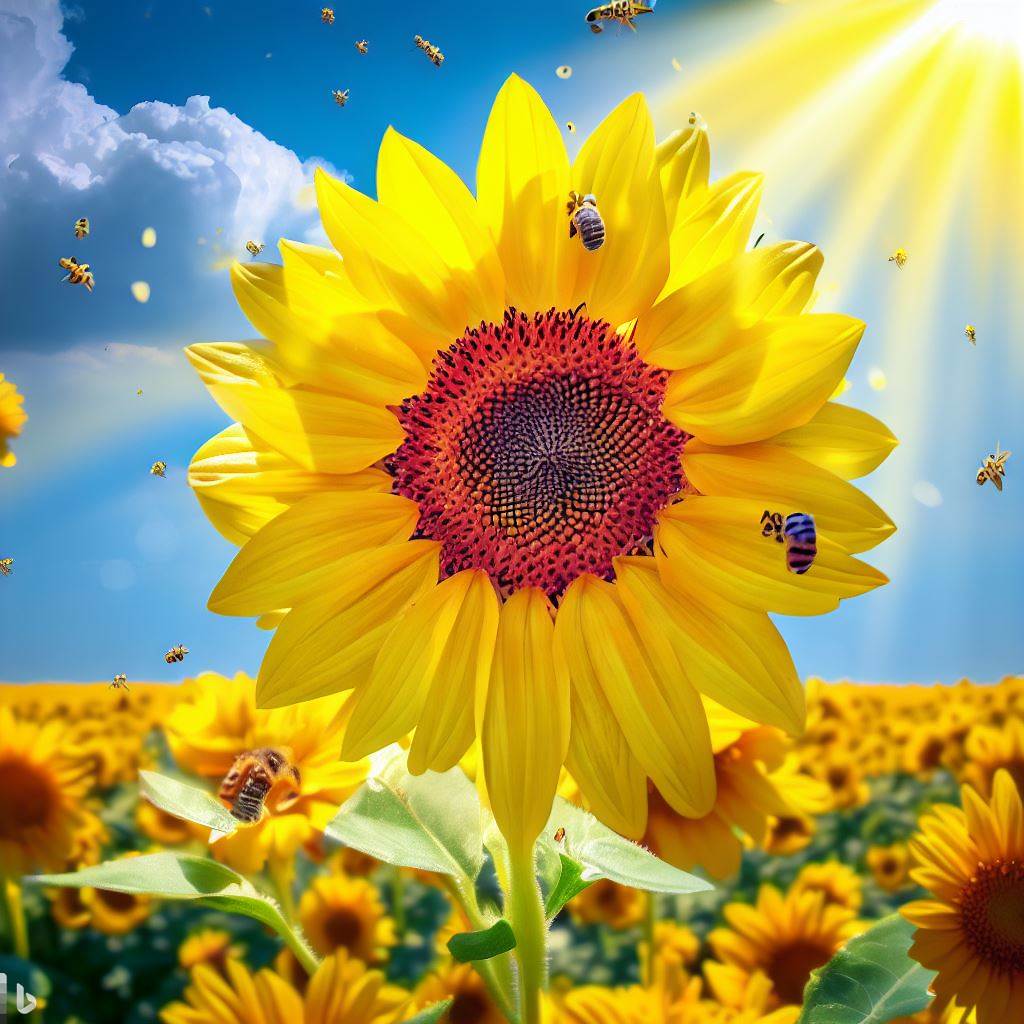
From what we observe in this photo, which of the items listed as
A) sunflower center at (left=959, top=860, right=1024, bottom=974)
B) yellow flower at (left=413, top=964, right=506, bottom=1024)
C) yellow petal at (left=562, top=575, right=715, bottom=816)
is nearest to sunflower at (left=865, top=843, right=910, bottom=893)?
sunflower center at (left=959, top=860, right=1024, bottom=974)

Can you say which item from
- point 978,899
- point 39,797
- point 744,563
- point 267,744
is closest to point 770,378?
point 744,563

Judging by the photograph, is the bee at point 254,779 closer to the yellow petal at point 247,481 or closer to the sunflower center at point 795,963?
the yellow petal at point 247,481

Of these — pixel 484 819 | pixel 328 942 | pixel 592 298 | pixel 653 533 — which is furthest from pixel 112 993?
pixel 592 298

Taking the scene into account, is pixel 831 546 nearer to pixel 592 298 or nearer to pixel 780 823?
pixel 592 298

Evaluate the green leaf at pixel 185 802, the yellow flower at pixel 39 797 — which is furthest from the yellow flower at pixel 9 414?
the green leaf at pixel 185 802

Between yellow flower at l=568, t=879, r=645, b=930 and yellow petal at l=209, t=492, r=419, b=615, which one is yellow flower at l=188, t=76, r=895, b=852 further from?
yellow flower at l=568, t=879, r=645, b=930

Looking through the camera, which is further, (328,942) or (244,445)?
(328,942)
